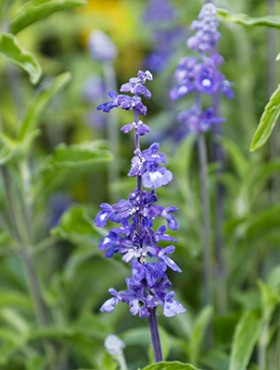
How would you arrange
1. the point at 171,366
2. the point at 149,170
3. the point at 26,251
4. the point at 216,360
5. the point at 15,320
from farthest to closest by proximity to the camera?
the point at 15,320, the point at 26,251, the point at 216,360, the point at 171,366, the point at 149,170

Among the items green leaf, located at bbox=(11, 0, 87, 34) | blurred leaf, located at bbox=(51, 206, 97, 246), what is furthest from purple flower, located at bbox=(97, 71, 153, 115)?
blurred leaf, located at bbox=(51, 206, 97, 246)

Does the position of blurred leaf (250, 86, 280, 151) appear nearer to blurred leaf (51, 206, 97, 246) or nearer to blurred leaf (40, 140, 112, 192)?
blurred leaf (40, 140, 112, 192)

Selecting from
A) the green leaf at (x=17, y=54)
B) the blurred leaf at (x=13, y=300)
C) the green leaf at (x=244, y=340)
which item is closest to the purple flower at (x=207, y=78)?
the green leaf at (x=17, y=54)

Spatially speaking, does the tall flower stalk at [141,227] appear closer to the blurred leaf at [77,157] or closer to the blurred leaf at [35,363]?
the blurred leaf at [77,157]

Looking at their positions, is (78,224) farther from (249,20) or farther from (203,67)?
(249,20)

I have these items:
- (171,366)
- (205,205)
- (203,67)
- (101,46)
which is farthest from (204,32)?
(101,46)
